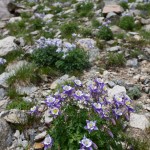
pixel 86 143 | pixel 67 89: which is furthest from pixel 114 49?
pixel 86 143

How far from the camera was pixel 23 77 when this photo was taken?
6.73m

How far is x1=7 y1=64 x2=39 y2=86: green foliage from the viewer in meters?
6.70

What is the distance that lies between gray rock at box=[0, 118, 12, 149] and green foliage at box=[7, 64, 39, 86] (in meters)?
1.76

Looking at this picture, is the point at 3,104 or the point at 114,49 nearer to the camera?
the point at 3,104

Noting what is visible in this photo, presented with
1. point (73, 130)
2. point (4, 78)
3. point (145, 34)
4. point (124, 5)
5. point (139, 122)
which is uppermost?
point (73, 130)

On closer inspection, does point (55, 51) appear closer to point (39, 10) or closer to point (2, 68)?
point (2, 68)

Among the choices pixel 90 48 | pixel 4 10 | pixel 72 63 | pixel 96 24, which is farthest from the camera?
pixel 4 10

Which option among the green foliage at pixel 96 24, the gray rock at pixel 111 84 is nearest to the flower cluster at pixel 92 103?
the gray rock at pixel 111 84

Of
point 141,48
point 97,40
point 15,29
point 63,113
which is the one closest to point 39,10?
point 15,29

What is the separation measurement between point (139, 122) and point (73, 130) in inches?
66.4

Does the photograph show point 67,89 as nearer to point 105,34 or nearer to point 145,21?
point 105,34

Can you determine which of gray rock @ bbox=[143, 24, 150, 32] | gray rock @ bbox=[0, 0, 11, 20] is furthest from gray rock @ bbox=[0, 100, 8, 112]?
gray rock @ bbox=[0, 0, 11, 20]

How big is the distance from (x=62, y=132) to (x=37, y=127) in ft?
4.58

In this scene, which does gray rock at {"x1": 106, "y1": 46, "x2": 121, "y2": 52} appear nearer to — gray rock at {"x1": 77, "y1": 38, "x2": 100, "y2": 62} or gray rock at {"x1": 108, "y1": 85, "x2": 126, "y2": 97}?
gray rock at {"x1": 77, "y1": 38, "x2": 100, "y2": 62}
